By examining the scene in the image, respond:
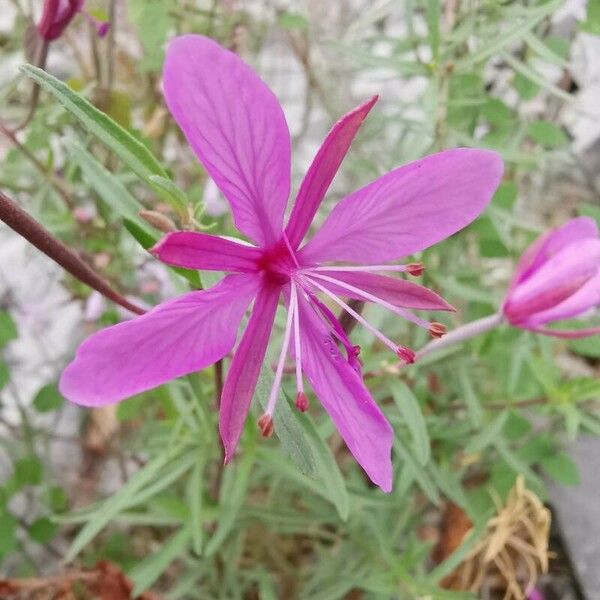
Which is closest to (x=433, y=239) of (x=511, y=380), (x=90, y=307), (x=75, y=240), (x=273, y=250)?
(x=273, y=250)

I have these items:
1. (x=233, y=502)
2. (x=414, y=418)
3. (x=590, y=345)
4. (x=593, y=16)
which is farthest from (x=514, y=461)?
(x=593, y=16)

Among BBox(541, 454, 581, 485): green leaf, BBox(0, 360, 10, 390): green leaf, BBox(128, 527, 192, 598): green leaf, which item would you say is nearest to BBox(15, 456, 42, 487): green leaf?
BBox(0, 360, 10, 390): green leaf

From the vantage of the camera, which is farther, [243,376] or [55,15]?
[55,15]

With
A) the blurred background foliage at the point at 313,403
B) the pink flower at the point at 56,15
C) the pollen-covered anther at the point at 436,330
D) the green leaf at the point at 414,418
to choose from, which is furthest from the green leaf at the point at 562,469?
the pink flower at the point at 56,15

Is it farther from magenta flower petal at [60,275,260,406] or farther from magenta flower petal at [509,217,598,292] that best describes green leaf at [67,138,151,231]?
magenta flower petal at [509,217,598,292]

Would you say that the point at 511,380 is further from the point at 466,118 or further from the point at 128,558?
the point at 128,558

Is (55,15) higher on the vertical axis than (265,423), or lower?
higher

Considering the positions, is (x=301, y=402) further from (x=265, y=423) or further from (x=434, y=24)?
(x=434, y=24)
